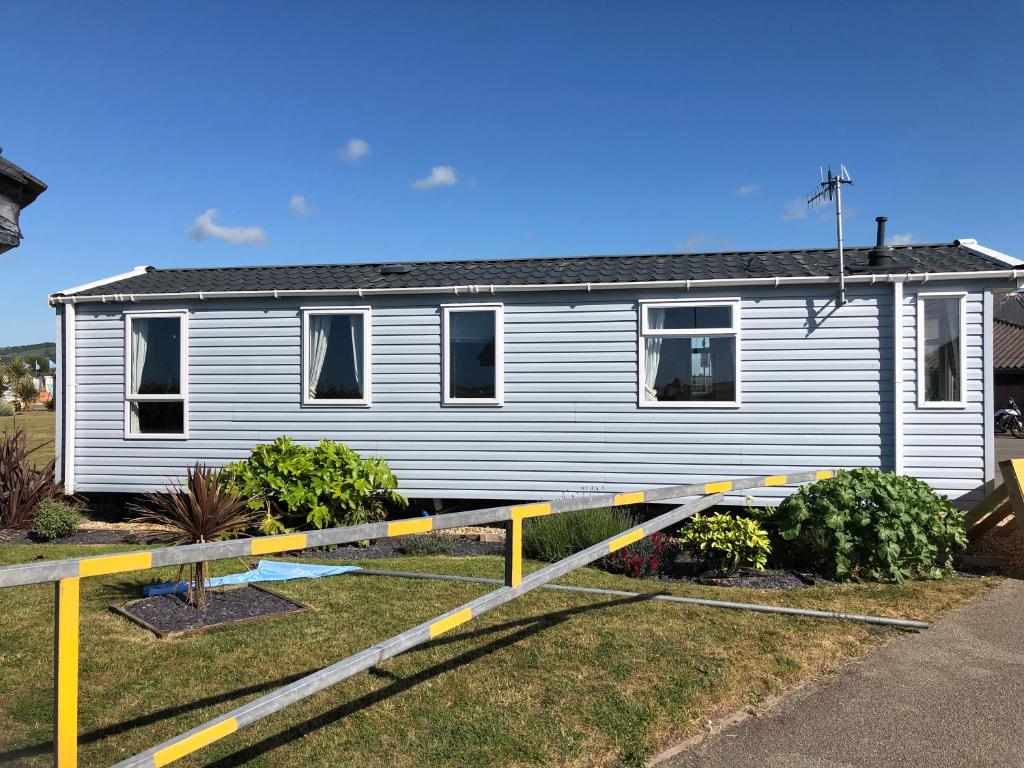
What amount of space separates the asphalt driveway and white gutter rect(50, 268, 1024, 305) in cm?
437

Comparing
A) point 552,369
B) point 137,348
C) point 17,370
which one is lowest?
point 552,369

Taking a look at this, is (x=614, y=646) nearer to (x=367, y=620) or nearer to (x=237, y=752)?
(x=367, y=620)

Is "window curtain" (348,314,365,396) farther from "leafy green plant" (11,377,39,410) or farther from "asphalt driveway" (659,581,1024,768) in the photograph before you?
"leafy green plant" (11,377,39,410)

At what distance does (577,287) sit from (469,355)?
5.06 ft

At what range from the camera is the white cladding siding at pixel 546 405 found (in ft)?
27.7

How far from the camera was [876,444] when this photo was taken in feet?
27.4

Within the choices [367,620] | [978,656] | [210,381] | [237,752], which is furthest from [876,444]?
[210,381]

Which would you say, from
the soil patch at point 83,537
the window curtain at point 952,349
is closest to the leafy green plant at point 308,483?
the soil patch at point 83,537

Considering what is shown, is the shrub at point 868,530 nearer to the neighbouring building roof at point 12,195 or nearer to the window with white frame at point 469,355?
the window with white frame at point 469,355

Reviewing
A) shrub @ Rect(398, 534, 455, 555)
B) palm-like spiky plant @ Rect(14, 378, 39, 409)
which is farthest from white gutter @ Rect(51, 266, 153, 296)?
palm-like spiky plant @ Rect(14, 378, 39, 409)

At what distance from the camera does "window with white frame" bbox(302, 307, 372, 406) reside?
9523 mm

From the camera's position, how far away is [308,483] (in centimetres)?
834

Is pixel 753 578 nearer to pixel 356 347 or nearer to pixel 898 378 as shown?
pixel 898 378

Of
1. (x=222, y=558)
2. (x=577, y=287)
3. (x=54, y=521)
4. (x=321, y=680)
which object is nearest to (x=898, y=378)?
(x=577, y=287)
